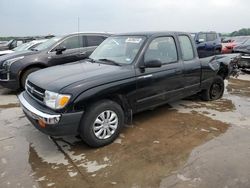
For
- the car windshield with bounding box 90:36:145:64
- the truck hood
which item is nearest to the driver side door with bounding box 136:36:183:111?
the car windshield with bounding box 90:36:145:64

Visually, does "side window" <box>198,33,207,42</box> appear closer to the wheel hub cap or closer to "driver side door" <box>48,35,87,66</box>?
"driver side door" <box>48,35,87,66</box>

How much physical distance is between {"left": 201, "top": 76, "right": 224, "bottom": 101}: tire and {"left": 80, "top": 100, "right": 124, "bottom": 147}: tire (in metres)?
2.86

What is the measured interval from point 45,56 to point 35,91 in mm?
3667

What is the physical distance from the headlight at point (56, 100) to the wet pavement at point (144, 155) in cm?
75

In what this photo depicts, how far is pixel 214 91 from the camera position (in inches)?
255

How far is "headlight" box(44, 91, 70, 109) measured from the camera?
11.8 feet

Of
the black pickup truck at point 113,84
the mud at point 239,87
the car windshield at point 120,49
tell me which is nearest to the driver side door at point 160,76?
the black pickup truck at point 113,84

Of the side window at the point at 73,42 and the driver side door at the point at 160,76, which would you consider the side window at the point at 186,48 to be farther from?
the side window at the point at 73,42

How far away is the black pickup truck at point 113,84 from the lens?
3.68 m

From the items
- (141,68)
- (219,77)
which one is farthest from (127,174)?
(219,77)

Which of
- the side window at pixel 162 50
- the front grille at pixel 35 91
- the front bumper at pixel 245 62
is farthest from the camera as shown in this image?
the front bumper at pixel 245 62

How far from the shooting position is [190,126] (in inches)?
190

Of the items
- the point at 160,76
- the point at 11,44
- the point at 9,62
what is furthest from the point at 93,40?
the point at 11,44

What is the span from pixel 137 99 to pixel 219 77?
2.87 meters
